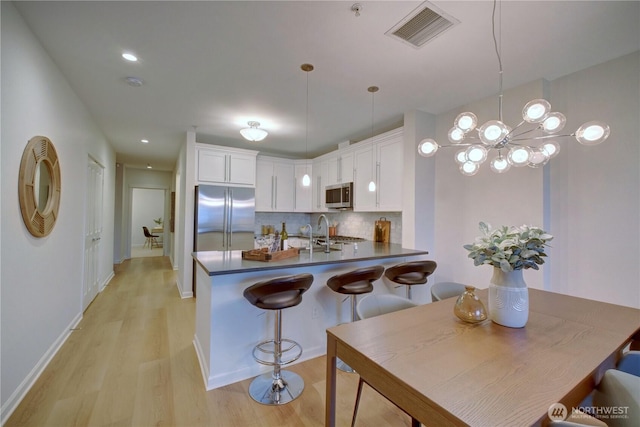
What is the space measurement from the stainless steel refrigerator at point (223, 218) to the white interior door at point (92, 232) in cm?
134

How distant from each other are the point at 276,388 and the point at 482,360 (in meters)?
1.57

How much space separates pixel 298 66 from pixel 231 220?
2.84m

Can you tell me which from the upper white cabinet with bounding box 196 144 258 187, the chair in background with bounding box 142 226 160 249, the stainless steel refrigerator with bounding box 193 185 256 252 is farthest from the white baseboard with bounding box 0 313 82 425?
the chair in background with bounding box 142 226 160 249

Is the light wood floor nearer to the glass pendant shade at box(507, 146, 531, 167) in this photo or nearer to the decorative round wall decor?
the decorative round wall decor

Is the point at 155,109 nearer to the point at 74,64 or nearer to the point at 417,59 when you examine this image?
the point at 74,64

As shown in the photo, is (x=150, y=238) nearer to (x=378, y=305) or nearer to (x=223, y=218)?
(x=223, y=218)

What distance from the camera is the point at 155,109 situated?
349 centimetres

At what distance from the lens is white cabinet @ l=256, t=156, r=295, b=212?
525cm

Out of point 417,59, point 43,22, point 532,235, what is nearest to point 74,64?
point 43,22

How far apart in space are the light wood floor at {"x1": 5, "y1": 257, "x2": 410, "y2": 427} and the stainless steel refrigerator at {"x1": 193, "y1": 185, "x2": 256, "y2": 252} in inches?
59.0

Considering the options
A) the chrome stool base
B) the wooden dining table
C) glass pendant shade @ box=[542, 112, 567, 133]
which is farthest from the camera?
the chrome stool base

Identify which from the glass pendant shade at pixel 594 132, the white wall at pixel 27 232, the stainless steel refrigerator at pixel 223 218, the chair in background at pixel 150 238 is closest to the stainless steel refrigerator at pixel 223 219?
the stainless steel refrigerator at pixel 223 218

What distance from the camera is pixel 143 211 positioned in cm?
1074

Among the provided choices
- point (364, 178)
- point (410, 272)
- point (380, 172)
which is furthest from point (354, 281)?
point (364, 178)
